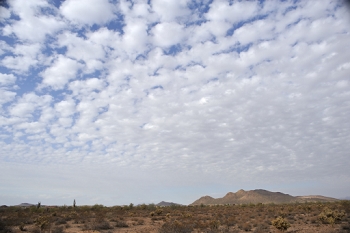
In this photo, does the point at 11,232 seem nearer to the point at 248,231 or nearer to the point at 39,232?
the point at 39,232

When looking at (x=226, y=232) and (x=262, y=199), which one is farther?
(x=262, y=199)

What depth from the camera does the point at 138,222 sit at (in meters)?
26.4

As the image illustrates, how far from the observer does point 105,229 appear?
22422mm

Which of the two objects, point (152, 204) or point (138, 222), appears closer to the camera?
point (138, 222)

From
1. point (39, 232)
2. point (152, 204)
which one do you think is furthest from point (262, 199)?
point (39, 232)

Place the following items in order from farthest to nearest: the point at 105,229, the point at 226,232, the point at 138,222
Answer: the point at 138,222, the point at 105,229, the point at 226,232

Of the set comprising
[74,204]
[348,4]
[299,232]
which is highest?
[348,4]

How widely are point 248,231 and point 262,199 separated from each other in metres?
126

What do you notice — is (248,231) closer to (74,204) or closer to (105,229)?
(105,229)

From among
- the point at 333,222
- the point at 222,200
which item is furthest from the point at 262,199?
the point at 333,222

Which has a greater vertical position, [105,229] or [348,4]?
[348,4]

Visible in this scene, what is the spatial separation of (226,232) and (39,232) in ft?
44.9

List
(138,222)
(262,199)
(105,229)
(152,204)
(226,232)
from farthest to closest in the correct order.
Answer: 1. (262,199)
2. (152,204)
3. (138,222)
4. (105,229)
5. (226,232)

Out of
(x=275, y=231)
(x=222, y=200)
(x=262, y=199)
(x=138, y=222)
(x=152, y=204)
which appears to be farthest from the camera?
(x=222, y=200)
